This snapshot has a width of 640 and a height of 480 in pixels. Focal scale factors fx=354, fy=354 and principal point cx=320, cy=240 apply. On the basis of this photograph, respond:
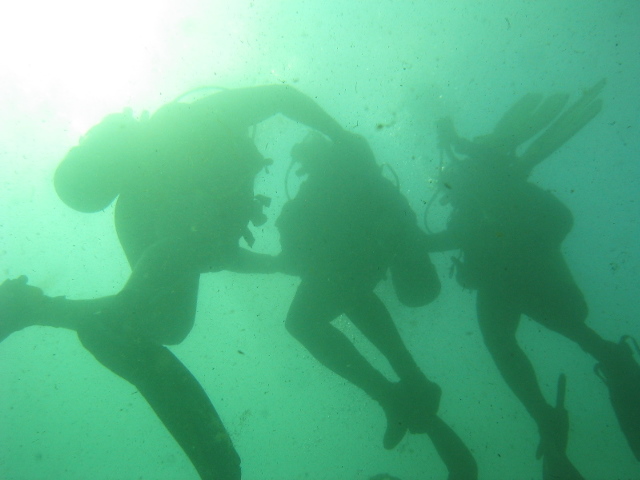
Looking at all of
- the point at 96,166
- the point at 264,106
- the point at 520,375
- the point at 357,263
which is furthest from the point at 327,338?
the point at 96,166

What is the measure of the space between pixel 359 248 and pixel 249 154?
5.25ft

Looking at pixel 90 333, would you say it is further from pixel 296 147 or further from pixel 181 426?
pixel 296 147

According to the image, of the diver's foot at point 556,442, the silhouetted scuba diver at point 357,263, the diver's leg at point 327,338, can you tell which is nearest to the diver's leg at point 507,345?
the diver's foot at point 556,442

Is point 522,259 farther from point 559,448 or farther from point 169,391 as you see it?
A: point 169,391

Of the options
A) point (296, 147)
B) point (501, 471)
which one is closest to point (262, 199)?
point (296, 147)

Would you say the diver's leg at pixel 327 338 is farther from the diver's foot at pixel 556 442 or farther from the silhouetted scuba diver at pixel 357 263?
the diver's foot at pixel 556 442

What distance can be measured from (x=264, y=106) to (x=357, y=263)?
1.90 metres

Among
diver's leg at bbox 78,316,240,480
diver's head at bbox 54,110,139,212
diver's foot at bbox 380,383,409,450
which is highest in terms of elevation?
diver's head at bbox 54,110,139,212

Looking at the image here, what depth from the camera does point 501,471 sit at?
613 inches

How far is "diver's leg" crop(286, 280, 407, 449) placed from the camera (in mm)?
3785

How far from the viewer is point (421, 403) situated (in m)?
3.73

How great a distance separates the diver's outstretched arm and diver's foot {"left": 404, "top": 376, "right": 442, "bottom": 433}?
2.82 metres

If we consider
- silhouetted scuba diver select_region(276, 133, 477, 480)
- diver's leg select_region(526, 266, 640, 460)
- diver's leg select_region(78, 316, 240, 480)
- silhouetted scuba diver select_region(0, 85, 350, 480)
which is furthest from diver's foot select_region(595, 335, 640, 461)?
diver's leg select_region(78, 316, 240, 480)

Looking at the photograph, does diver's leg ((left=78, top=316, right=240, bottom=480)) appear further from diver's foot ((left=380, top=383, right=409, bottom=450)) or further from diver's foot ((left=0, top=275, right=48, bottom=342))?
diver's foot ((left=380, top=383, right=409, bottom=450))
